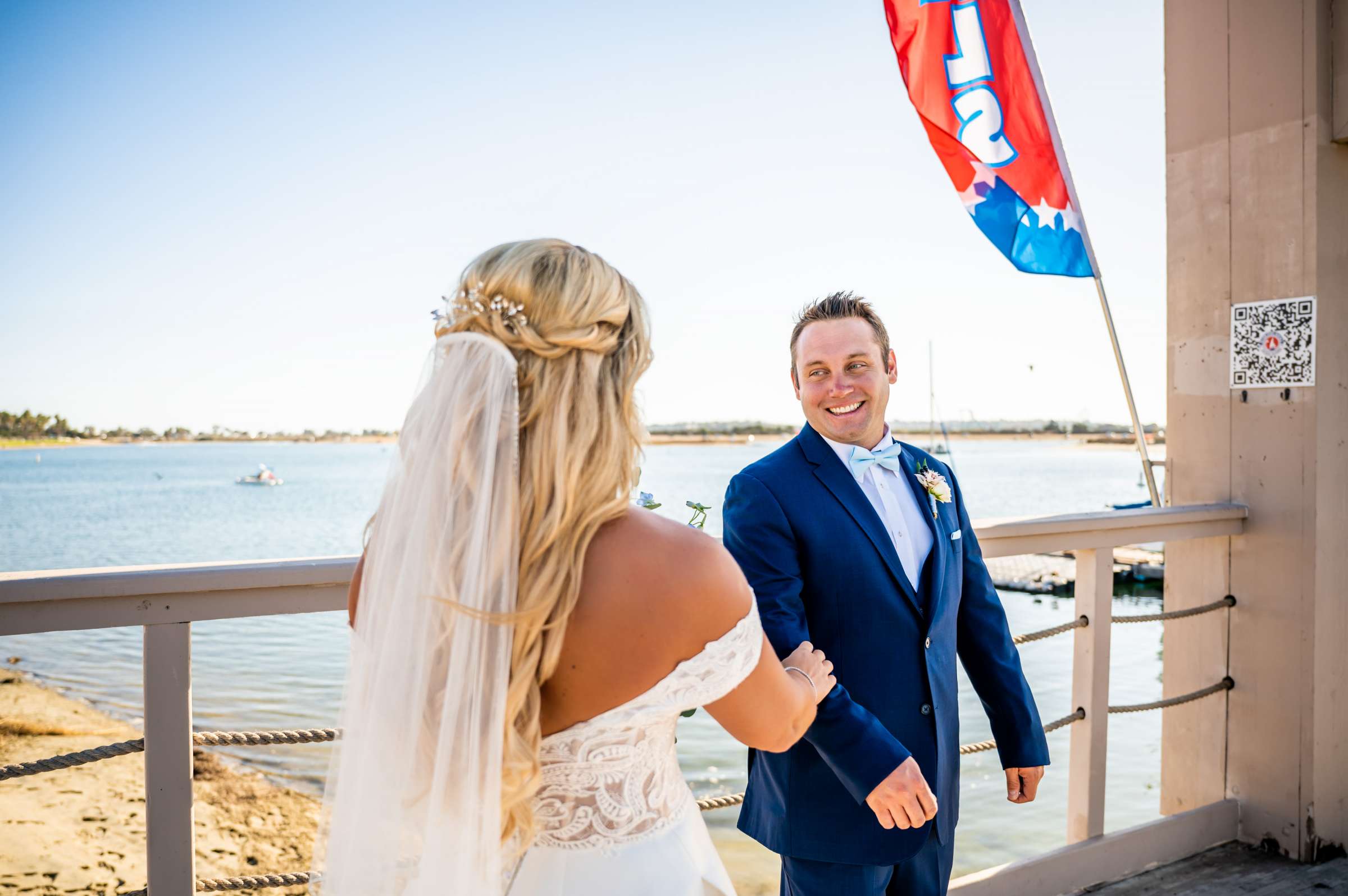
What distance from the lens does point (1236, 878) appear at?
299 centimetres

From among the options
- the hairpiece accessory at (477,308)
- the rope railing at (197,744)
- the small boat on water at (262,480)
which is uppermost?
the hairpiece accessory at (477,308)

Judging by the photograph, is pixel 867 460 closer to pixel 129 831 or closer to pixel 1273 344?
pixel 1273 344

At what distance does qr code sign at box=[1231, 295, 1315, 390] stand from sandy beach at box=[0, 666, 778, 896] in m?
5.32

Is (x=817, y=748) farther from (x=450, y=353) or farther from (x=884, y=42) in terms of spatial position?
(x=884, y=42)

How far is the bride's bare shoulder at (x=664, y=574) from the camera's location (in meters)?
1.12

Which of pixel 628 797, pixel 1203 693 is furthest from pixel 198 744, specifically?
pixel 1203 693

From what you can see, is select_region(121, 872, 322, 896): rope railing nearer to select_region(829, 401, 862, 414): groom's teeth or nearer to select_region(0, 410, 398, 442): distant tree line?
select_region(829, 401, 862, 414): groom's teeth

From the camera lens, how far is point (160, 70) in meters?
66.9

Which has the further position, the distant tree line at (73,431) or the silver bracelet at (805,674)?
the distant tree line at (73,431)

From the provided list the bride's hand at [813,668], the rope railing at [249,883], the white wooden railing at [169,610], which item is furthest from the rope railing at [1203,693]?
the rope railing at [249,883]

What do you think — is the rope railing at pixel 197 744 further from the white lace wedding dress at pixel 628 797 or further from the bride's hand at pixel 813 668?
the bride's hand at pixel 813 668

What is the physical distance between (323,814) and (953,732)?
1.31 metres

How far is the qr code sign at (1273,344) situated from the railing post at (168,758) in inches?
136

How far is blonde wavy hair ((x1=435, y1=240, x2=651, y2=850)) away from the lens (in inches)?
43.9
